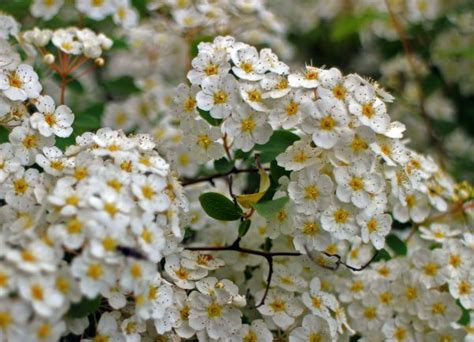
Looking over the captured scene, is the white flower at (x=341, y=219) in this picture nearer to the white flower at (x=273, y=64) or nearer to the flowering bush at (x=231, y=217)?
the flowering bush at (x=231, y=217)

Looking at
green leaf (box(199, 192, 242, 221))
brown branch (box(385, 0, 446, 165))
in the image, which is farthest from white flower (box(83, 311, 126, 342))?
brown branch (box(385, 0, 446, 165))

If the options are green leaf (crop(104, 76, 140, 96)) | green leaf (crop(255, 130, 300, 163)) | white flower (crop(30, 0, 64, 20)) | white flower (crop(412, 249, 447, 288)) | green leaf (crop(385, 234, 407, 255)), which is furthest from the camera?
green leaf (crop(104, 76, 140, 96))

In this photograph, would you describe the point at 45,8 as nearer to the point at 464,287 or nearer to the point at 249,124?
the point at 249,124

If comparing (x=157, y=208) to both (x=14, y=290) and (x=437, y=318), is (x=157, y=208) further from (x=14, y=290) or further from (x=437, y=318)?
(x=437, y=318)

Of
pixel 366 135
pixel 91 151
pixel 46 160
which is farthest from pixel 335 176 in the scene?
pixel 46 160

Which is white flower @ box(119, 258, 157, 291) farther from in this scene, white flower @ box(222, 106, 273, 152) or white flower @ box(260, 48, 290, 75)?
white flower @ box(260, 48, 290, 75)
